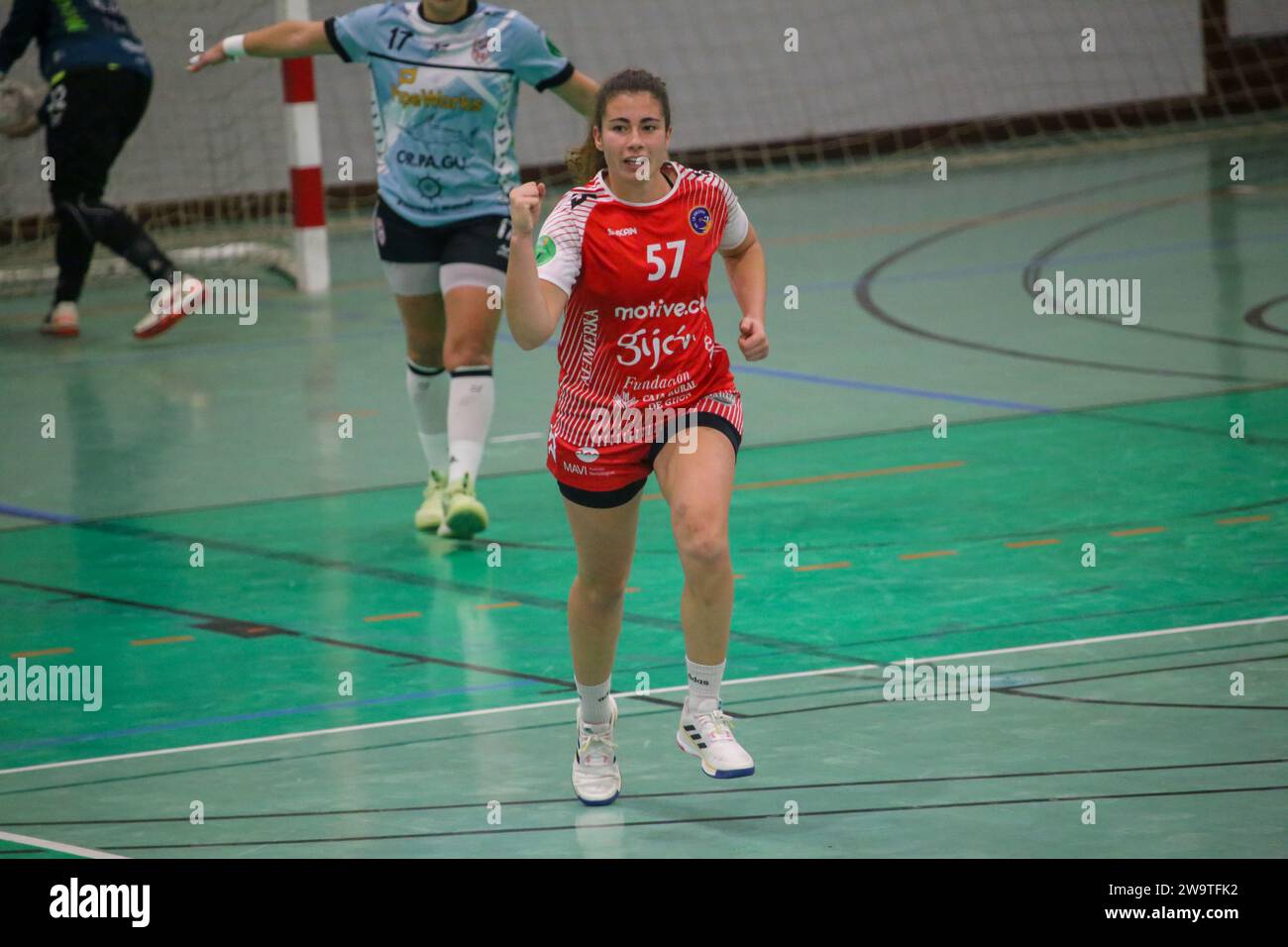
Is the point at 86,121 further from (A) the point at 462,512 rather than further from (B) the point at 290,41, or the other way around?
(A) the point at 462,512

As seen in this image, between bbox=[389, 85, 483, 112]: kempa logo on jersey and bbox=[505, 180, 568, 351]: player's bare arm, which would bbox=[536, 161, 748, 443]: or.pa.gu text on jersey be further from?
bbox=[389, 85, 483, 112]: kempa logo on jersey

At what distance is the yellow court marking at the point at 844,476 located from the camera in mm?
8430

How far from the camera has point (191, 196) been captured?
1695 cm

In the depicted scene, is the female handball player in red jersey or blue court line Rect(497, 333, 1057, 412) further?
blue court line Rect(497, 333, 1057, 412)

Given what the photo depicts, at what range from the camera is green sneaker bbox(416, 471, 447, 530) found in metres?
7.96

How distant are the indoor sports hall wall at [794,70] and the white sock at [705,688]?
1292 cm

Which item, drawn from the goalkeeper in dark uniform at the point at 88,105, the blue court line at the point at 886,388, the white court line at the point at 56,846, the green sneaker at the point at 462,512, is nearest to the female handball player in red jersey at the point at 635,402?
the white court line at the point at 56,846

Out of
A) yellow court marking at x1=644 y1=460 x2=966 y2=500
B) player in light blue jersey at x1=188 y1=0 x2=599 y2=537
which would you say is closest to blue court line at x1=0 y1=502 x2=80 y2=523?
player in light blue jersey at x1=188 y1=0 x2=599 y2=537

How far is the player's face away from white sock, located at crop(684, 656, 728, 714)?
1.19 metres

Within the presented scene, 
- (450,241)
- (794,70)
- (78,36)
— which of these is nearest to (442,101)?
(450,241)

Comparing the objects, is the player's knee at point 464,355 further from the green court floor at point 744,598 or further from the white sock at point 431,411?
the green court floor at point 744,598

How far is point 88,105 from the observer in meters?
12.1

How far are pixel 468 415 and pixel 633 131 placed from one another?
3153mm
